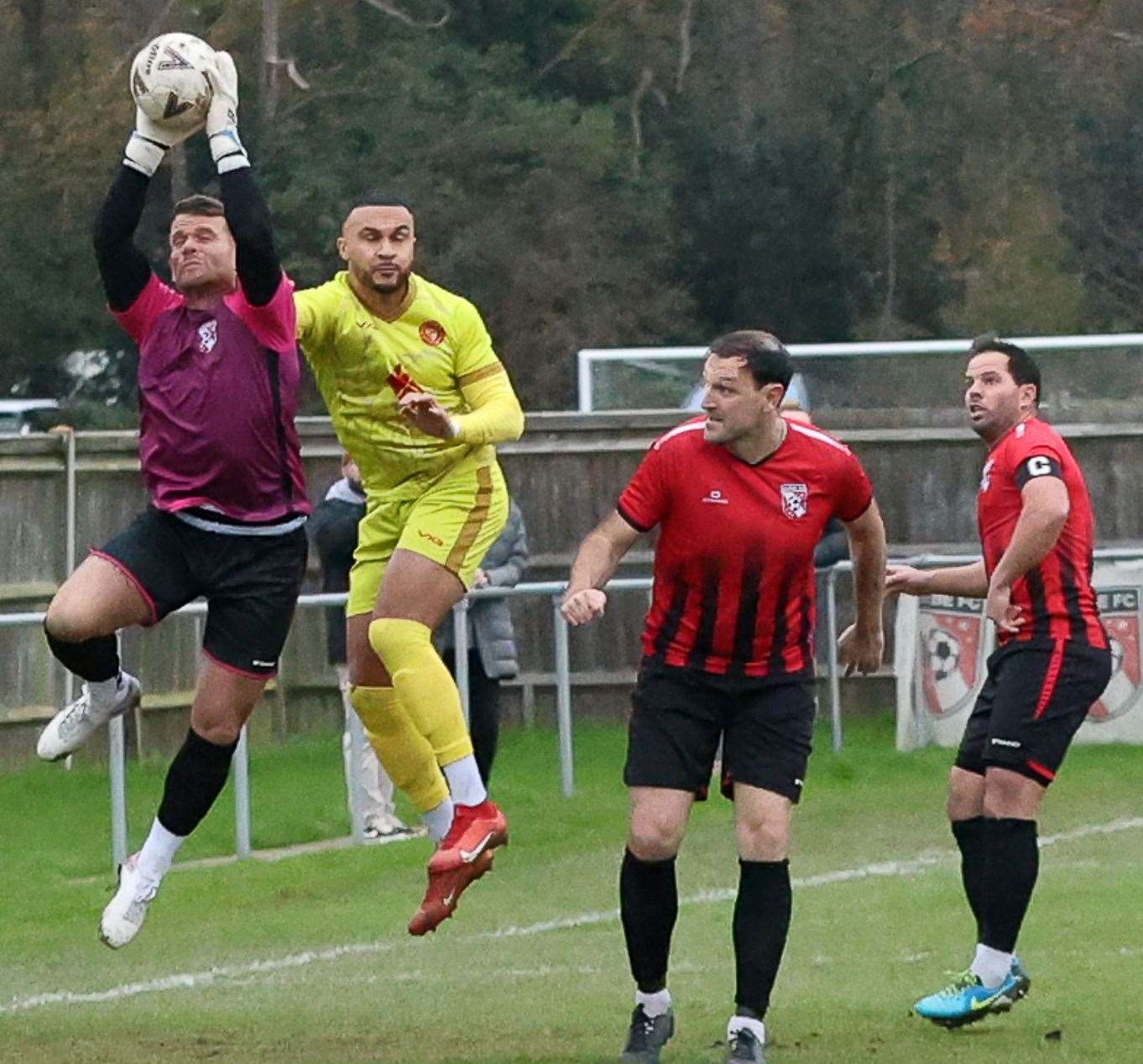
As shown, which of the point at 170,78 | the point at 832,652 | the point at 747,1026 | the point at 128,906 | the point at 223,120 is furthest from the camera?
the point at 832,652

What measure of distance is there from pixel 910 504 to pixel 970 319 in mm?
20383

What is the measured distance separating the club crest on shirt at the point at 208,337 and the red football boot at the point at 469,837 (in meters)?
1.80

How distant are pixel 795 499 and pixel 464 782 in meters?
1.65

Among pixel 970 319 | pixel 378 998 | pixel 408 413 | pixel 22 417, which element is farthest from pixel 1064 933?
pixel 970 319

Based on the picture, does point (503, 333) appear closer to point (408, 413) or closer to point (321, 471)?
point (321, 471)

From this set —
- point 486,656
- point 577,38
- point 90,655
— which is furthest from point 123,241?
point 577,38

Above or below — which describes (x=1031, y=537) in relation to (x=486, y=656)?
above

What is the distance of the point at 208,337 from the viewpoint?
344 inches

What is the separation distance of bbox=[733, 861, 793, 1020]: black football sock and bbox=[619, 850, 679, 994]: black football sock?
0.25m

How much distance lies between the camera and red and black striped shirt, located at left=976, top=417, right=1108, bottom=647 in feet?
30.1

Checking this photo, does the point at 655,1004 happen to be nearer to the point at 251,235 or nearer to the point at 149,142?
the point at 251,235

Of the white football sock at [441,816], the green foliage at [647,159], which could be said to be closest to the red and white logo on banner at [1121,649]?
the white football sock at [441,816]

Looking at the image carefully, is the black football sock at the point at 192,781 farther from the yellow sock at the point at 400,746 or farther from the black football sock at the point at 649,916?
the black football sock at the point at 649,916

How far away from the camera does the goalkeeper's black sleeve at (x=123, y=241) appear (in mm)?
8602
